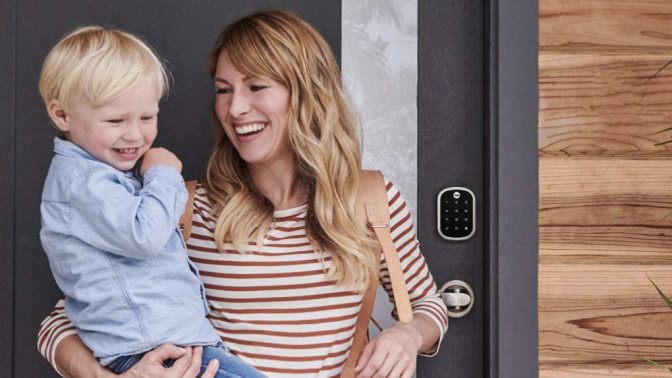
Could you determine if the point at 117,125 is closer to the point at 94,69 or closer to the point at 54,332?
the point at 94,69

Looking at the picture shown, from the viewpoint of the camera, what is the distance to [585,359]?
1.86 meters

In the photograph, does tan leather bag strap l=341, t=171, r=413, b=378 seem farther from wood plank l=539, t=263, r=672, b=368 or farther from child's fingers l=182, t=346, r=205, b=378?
wood plank l=539, t=263, r=672, b=368

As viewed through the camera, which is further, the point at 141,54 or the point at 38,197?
the point at 38,197

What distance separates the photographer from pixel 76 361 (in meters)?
1.45

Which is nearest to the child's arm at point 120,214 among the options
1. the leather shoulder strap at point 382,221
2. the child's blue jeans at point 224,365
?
the child's blue jeans at point 224,365

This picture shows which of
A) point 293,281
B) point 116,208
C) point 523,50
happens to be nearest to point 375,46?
point 523,50

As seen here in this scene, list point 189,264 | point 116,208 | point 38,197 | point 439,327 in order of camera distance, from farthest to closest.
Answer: point 38,197 < point 439,327 < point 189,264 < point 116,208

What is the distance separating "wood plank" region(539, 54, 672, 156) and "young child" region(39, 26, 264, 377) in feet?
3.13

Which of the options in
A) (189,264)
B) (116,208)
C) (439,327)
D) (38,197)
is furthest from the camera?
(38,197)

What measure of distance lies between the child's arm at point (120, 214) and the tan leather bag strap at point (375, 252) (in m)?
0.46

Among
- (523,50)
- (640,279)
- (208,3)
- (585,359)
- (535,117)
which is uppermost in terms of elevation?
(208,3)

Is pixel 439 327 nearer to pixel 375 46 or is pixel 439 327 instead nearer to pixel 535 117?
pixel 535 117

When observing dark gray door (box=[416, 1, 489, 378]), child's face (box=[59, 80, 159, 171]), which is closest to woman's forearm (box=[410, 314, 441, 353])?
dark gray door (box=[416, 1, 489, 378])

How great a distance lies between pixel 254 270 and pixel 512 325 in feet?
2.24
